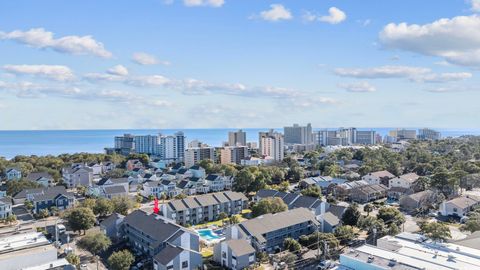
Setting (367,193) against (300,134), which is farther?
(300,134)

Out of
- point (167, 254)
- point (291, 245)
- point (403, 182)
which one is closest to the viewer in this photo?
point (167, 254)

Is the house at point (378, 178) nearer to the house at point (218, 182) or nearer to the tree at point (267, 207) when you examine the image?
the house at point (218, 182)

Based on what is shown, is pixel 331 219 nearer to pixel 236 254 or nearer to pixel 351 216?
pixel 351 216

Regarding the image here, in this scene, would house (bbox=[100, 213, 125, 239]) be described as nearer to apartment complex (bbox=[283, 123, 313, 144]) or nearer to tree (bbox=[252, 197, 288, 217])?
tree (bbox=[252, 197, 288, 217])

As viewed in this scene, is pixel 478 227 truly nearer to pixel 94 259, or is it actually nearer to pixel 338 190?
pixel 338 190

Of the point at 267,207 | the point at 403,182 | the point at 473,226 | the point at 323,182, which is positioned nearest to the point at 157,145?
the point at 323,182

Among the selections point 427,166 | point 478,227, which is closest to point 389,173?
point 427,166
